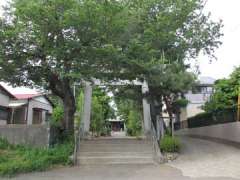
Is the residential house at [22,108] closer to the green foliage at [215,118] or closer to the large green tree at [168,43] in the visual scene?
the large green tree at [168,43]

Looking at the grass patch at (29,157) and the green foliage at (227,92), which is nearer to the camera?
the grass patch at (29,157)

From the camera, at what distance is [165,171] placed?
10375 millimetres

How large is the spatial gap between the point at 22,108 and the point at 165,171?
15.7 m

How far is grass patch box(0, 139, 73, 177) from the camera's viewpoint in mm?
10234

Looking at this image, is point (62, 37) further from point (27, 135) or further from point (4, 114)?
point (4, 114)

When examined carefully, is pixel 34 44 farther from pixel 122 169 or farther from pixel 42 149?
pixel 122 169

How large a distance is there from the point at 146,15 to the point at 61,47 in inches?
264

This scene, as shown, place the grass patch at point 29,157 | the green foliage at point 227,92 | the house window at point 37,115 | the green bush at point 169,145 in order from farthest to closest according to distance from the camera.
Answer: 1. the house window at point 37,115
2. the green foliage at point 227,92
3. the green bush at point 169,145
4. the grass patch at point 29,157

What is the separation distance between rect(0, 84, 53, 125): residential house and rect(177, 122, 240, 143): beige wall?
13243mm

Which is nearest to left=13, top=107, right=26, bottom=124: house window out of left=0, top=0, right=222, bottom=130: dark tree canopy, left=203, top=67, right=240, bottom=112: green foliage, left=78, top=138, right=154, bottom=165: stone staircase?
left=0, top=0, right=222, bottom=130: dark tree canopy

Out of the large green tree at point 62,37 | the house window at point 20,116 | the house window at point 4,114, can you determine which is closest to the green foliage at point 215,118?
the large green tree at point 62,37

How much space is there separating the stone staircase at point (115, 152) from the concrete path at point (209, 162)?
1.51m

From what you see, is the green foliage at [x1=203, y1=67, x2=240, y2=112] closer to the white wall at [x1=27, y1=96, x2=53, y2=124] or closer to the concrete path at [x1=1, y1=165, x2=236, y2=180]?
the concrete path at [x1=1, y1=165, x2=236, y2=180]

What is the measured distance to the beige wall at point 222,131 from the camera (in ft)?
52.5
